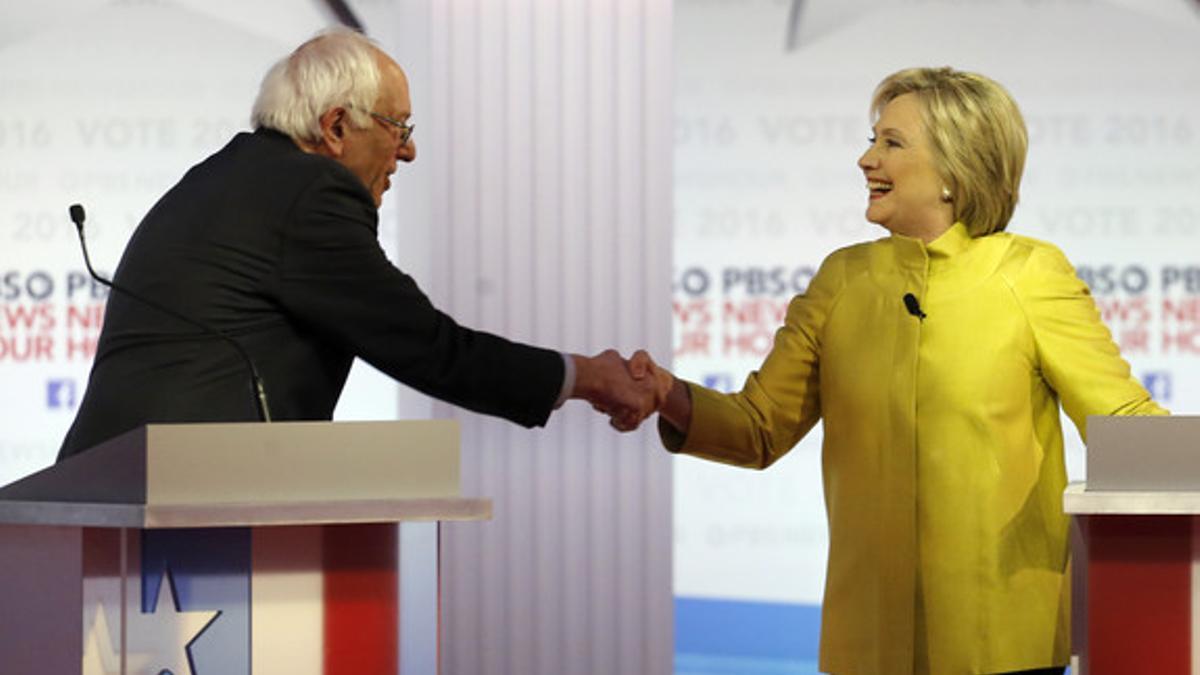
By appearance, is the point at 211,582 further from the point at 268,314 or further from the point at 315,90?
the point at 315,90

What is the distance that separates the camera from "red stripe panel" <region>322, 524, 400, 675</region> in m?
2.38

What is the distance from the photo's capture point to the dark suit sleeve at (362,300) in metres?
2.78

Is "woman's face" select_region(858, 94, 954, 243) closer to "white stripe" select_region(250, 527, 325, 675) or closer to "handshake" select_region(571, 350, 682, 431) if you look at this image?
"handshake" select_region(571, 350, 682, 431)

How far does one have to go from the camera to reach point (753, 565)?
5.98m

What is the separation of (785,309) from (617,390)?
254 cm

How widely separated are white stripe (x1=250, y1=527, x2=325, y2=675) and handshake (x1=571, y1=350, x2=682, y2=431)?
884 millimetres

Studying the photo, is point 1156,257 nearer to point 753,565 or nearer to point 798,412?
point 753,565

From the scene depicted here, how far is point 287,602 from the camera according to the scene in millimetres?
2361

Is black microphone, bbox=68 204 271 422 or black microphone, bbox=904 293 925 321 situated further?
black microphone, bbox=904 293 925 321

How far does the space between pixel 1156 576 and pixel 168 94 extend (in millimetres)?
4109

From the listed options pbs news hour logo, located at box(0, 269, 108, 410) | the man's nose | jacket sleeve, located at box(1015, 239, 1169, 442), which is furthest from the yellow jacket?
pbs news hour logo, located at box(0, 269, 108, 410)

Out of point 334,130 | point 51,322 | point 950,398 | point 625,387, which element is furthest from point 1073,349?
point 51,322

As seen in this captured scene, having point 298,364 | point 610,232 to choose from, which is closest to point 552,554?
point 610,232

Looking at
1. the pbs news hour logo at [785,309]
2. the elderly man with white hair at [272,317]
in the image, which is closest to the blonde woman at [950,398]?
the elderly man with white hair at [272,317]
